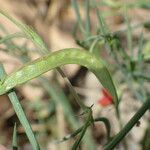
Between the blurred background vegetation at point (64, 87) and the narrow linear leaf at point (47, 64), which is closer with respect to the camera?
the narrow linear leaf at point (47, 64)

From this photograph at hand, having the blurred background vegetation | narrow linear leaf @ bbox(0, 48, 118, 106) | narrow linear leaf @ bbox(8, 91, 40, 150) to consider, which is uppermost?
narrow linear leaf @ bbox(0, 48, 118, 106)

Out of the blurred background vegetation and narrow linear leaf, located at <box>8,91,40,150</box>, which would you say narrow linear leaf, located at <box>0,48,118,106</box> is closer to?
narrow linear leaf, located at <box>8,91,40,150</box>

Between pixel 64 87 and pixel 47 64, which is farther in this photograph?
pixel 64 87

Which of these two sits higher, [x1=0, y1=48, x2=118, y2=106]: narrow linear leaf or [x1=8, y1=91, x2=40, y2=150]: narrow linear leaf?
[x1=0, y1=48, x2=118, y2=106]: narrow linear leaf

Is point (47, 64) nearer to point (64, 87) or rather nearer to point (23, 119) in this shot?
point (23, 119)

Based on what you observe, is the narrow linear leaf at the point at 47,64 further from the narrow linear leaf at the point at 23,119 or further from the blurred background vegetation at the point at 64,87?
the blurred background vegetation at the point at 64,87

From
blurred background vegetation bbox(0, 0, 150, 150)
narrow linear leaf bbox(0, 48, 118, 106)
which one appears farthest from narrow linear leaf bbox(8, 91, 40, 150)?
blurred background vegetation bbox(0, 0, 150, 150)

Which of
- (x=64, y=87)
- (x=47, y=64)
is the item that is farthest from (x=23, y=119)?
(x=64, y=87)

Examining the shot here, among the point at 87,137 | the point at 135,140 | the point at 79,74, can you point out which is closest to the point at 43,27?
the point at 79,74

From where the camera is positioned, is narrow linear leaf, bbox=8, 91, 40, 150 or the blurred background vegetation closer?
narrow linear leaf, bbox=8, 91, 40, 150

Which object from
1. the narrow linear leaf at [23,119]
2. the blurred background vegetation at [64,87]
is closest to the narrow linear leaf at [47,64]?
the narrow linear leaf at [23,119]

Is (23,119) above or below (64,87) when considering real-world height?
above
